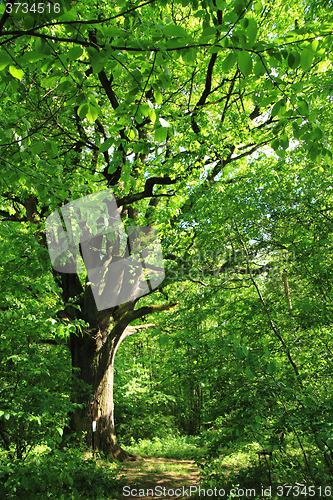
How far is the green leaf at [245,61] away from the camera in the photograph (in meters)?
1.63

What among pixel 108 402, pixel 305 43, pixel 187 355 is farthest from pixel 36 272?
pixel 108 402

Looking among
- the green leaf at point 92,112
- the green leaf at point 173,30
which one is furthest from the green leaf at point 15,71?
the green leaf at point 173,30

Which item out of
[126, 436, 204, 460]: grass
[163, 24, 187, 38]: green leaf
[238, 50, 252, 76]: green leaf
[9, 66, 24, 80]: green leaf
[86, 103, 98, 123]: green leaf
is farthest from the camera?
[126, 436, 204, 460]: grass

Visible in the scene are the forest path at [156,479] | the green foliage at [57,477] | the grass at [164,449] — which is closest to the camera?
the green foliage at [57,477]

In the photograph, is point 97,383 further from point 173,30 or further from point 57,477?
point 173,30

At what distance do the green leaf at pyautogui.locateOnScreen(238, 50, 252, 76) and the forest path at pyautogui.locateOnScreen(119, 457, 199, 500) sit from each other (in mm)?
4955

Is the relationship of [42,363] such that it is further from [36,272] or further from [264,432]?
[264,432]

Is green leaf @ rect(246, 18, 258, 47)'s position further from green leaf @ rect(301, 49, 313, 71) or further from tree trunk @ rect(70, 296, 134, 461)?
tree trunk @ rect(70, 296, 134, 461)

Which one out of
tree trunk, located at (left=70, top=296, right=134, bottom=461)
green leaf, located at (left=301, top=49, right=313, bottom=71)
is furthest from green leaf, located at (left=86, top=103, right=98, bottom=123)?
tree trunk, located at (left=70, top=296, right=134, bottom=461)

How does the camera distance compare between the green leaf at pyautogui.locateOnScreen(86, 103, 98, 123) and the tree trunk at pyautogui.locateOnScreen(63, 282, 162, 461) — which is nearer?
the green leaf at pyautogui.locateOnScreen(86, 103, 98, 123)

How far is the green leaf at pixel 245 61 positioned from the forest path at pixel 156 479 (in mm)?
4955

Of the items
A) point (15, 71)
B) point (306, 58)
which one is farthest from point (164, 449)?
Result: point (306, 58)

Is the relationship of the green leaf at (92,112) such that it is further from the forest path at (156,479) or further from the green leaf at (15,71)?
the forest path at (156,479)

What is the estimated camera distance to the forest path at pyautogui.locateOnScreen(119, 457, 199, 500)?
4.94 m
